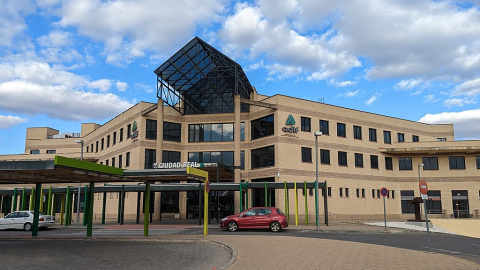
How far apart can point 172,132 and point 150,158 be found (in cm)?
371

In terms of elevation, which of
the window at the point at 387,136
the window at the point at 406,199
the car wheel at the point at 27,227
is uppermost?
the window at the point at 387,136

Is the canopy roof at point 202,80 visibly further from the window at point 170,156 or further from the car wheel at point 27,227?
the car wheel at point 27,227

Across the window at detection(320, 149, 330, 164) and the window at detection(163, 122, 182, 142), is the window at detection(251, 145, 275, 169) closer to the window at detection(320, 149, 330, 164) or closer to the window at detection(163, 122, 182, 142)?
the window at detection(320, 149, 330, 164)

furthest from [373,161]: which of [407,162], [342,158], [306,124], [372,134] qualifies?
[306,124]

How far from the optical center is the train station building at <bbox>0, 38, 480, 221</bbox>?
36.8m

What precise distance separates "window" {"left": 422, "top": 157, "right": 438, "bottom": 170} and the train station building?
0.33 feet

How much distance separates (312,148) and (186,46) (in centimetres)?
1557

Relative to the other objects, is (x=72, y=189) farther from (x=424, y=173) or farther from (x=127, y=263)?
(x=424, y=173)

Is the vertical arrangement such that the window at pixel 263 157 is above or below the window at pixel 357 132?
below

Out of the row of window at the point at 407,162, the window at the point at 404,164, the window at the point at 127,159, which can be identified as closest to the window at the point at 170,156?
the window at the point at 127,159

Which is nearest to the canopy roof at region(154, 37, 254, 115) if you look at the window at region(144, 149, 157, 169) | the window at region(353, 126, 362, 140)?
the window at region(144, 149, 157, 169)

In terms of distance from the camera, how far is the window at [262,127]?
37344mm

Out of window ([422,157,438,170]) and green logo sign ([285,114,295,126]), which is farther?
window ([422,157,438,170])

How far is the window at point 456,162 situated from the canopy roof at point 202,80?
23.3 meters
